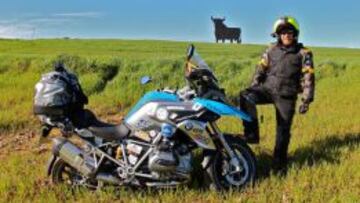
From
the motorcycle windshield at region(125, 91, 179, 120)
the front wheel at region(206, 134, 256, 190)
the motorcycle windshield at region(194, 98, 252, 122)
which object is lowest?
the front wheel at region(206, 134, 256, 190)

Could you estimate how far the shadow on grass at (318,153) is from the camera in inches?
341

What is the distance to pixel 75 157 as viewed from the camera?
7426mm

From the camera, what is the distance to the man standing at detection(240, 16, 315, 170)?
329 inches

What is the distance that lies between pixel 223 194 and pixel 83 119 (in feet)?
5.52

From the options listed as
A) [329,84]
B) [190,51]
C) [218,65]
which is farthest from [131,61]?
[190,51]

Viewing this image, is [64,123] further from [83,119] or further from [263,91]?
[263,91]

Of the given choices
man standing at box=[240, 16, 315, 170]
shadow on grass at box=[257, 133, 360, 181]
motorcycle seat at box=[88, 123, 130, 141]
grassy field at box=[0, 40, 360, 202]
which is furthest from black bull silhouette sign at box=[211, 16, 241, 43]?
motorcycle seat at box=[88, 123, 130, 141]

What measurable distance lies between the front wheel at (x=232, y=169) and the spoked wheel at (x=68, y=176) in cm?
128

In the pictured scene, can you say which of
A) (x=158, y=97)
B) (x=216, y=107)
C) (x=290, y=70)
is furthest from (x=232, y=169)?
(x=290, y=70)

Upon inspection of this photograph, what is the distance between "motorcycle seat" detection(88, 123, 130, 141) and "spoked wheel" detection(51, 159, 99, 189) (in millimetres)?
533

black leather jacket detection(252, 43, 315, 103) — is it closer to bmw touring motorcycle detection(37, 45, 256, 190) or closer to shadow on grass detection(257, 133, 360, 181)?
A: shadow on grass detection(257, 133, 360, 181)

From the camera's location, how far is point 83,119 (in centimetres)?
752

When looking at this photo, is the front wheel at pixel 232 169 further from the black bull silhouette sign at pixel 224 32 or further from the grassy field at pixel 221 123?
the black bull silhouette sign at pixel 224 32

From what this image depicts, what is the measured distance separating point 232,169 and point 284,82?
148cm
